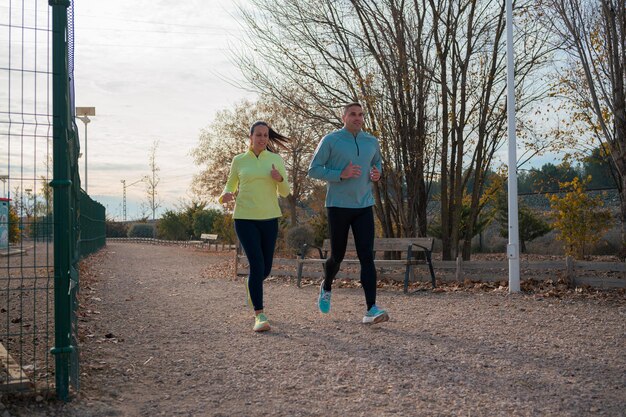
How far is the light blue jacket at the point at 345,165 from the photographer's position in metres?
6.33

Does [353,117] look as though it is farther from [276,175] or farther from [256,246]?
[256,246]

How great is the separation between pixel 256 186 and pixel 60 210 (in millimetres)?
2761

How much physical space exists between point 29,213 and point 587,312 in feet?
19.1

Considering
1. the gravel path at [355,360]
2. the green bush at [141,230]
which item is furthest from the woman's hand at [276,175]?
the green bush at [141,230]

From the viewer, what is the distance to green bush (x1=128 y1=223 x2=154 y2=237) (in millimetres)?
56444

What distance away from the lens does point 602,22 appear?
12.4 m

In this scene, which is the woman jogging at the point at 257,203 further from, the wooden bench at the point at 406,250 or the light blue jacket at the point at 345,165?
the wooden bench at the point at 406,250

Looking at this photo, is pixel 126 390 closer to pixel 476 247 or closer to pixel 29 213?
pixel 29 213

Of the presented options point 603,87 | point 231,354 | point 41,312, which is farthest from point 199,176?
point 231,354

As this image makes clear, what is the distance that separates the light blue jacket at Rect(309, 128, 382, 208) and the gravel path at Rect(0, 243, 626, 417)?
1207 millimetres

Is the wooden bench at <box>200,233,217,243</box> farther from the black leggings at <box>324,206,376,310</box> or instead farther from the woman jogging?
the black leggings at <box>324,206,376,310</box>

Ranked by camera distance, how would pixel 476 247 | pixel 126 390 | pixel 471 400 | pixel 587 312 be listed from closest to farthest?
pixel 471 400 → pixel 126 390 → pixel 587 312 → pixel 476 247

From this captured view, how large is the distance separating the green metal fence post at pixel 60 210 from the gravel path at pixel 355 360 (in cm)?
29

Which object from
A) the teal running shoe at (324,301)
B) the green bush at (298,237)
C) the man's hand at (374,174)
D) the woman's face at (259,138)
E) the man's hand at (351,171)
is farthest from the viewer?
the green bush at (298,237)
